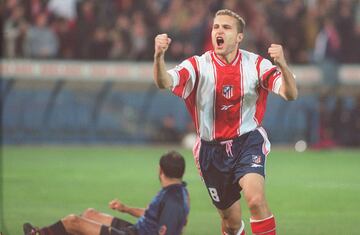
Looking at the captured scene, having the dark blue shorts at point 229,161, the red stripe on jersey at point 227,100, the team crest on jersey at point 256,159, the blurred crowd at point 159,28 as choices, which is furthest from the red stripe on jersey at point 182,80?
the blurred crowd at point 159,28

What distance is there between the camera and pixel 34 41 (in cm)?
2320

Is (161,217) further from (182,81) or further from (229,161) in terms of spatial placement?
(182,81)

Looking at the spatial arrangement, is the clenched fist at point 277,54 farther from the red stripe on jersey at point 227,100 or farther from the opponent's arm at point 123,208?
the opponent's arm at point 123,208

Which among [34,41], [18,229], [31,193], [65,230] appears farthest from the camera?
[34,41]

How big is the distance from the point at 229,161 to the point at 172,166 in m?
0.68

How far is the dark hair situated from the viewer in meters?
8.55

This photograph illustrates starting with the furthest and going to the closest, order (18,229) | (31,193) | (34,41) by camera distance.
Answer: (34,41)
(31,193)
(18,229)

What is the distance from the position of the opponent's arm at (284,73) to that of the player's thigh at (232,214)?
1279mm

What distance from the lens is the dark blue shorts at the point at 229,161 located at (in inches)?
351

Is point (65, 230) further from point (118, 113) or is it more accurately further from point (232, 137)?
point (118, 113)

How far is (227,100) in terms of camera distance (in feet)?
29.7

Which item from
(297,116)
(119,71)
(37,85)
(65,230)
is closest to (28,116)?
(37,85)

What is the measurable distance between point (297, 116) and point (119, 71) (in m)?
4.44

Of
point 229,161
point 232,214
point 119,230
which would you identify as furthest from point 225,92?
point 119,230
